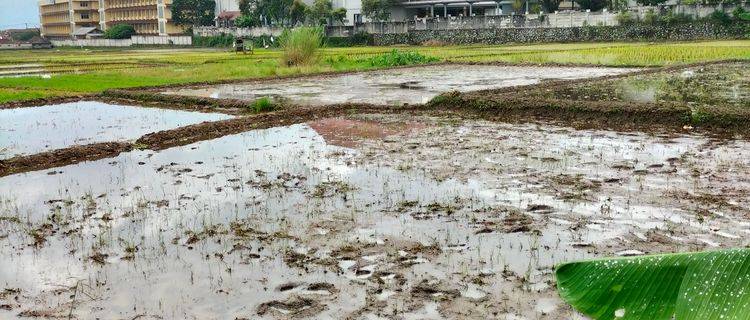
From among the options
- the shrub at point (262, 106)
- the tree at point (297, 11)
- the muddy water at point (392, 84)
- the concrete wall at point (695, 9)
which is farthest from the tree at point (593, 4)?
the shrub at point (262, 106)

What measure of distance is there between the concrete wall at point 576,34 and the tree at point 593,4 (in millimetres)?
5323

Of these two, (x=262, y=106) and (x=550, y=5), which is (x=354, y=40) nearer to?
(x=550, y=5)

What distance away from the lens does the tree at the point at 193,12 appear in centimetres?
6331

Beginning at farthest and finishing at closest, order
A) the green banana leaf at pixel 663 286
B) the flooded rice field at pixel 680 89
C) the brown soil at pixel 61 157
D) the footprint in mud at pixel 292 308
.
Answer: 1. the flooded rice field at pixel 680 89
2. the brown soil at pixel 61 157
3. the footprint in mud at pixel 292 308
4. the green banana leaf at pixel 663 286

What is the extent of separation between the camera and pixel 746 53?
23531mm

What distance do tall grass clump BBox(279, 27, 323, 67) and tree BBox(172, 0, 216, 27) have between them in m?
44.0

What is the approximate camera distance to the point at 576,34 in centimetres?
4116

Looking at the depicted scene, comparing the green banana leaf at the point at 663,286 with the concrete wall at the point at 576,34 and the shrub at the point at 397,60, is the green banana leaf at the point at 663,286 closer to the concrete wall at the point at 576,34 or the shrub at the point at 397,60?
the shrub at the point at 397,60

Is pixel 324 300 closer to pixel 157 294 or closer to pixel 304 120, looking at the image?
pixel 157 294

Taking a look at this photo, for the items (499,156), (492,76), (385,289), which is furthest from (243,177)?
(492,76)

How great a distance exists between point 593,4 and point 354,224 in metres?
44.2

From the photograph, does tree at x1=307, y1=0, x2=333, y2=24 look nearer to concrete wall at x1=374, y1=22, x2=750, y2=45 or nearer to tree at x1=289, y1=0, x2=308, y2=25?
tree at x1=289, y1=0, x2=308, y2=25

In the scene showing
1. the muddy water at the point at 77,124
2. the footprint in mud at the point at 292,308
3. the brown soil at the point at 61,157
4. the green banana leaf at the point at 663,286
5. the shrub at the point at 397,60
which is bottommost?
the footprint in mud at the point at 292,308

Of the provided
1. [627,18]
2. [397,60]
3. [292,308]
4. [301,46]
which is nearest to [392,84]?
[301,46]
